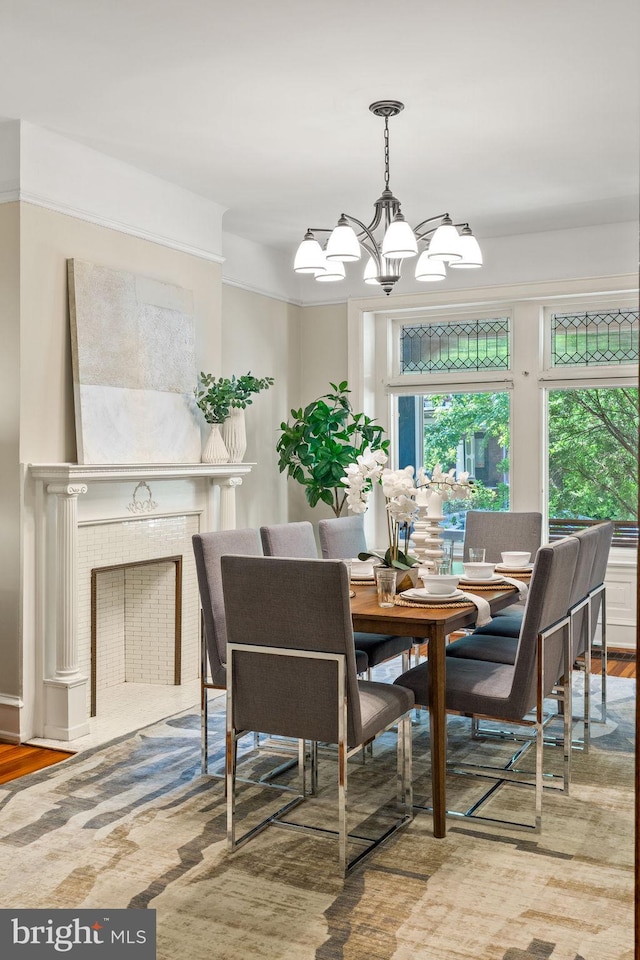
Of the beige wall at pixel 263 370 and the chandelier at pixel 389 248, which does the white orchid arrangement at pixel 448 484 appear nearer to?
the chandelier at pixel 389 248

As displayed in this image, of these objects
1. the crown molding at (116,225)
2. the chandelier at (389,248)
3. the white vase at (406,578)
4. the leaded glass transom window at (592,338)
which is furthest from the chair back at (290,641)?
the leaded glass transom window at (592,338)

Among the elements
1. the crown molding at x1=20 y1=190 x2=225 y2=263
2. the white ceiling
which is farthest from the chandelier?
the crown molding at x1=20 y1=190 x2=225 y2=263

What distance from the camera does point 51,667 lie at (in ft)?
13.2

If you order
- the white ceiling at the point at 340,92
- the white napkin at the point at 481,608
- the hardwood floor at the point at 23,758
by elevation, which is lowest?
the hardwood floor at the point at 23,758

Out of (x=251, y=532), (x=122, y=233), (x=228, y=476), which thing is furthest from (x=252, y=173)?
(x=251, y=532)

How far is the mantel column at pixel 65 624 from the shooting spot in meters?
3.96

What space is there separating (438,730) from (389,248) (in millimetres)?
1758

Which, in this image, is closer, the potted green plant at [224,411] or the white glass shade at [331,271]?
the white glass shade at [331,271]

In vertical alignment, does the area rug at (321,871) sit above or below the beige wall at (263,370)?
below

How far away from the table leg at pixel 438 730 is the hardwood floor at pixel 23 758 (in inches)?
66.1

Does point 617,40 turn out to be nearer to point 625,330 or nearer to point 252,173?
point 252,173

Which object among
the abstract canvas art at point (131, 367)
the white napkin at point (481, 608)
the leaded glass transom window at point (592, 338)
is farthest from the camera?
the leaded glass transom window at point (592, 338)

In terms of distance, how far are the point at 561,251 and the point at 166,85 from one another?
10.2 ft

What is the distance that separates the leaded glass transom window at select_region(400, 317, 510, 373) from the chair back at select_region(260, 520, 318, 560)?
8.40 ft
